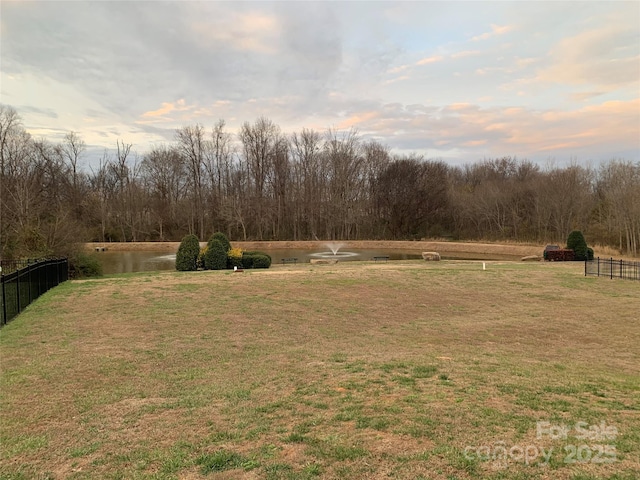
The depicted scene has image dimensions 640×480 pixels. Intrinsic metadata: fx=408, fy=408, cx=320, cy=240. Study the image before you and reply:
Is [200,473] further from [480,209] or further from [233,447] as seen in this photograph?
[480,209]

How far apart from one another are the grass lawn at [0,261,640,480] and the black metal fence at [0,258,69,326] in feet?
1.80

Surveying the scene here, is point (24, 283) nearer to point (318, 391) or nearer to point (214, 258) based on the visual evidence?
point (318, 391)

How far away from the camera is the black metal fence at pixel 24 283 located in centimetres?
1001

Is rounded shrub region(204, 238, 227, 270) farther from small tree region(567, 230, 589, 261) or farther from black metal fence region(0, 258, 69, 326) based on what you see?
small tree region(567, 230, 589, 261)

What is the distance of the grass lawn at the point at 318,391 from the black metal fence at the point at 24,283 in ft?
1.80

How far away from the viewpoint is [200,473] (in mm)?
3213

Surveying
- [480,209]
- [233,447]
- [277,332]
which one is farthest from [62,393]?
[480,209]

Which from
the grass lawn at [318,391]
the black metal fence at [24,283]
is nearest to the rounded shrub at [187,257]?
the black metal fence at [24,283]

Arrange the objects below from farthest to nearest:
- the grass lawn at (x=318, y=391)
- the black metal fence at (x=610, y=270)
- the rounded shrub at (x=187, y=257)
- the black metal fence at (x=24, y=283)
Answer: the rounded shrub at (x=187, y=257), the black metal fence at (x=610, y=270), the black metal fence at (x=24, y=283), the grass lawn at (x=318, y=391)

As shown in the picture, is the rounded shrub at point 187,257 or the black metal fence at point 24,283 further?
the rounded shrub at point 187,257

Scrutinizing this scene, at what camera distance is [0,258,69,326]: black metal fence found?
1001cm

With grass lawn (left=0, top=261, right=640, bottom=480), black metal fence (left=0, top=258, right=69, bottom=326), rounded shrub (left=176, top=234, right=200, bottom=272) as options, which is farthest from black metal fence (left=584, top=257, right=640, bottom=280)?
black metal fence (left=0, top=258, right=69, bottom=326)

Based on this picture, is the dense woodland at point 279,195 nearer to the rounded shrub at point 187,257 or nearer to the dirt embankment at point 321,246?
the dirt embankment at point 321,246

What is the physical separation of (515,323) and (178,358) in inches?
314
